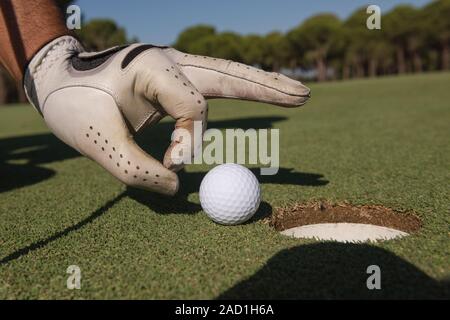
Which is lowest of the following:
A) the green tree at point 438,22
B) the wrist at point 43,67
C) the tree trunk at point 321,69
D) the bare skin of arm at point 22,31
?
the tree trunk at point 321,69

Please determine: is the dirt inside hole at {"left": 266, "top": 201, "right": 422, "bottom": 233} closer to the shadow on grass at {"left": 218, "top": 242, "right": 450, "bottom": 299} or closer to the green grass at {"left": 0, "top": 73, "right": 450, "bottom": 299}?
the green grass at {"left": 0, "top": 73, "right": 450, "bottom": 299}

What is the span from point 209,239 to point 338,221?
132 centimetres

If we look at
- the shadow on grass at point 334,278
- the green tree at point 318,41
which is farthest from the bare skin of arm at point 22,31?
the green tree at point 318,41

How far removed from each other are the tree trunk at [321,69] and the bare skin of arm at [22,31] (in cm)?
5516

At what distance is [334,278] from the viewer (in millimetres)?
2289

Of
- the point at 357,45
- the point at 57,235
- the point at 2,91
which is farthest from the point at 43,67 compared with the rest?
the point at 357,45

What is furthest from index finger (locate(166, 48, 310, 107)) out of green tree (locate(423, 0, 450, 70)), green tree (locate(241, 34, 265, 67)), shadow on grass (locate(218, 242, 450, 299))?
green tree (locate(241, 34, 265, 67))

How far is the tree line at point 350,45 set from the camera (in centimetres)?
5047

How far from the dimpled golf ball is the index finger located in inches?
24.3

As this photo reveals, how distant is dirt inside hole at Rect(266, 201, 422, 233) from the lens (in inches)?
135

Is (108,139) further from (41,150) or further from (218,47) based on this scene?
(218,47)

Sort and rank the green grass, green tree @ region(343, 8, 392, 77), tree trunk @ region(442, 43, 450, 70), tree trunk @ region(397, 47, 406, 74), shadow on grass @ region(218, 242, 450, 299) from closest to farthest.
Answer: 1. shadow on grass @ region(218, 242, 450, 299)
2. the green grass
3. tree trunk @ region(442, 43, 450, 70)
4. green tree @ region(343, 8, 392, 77)
5. tree trunk @ region(397, 47, 406, 74)

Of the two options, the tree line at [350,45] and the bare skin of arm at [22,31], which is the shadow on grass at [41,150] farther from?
the tree line at [350,45]

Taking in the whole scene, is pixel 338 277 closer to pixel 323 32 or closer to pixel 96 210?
pixel 96 210
